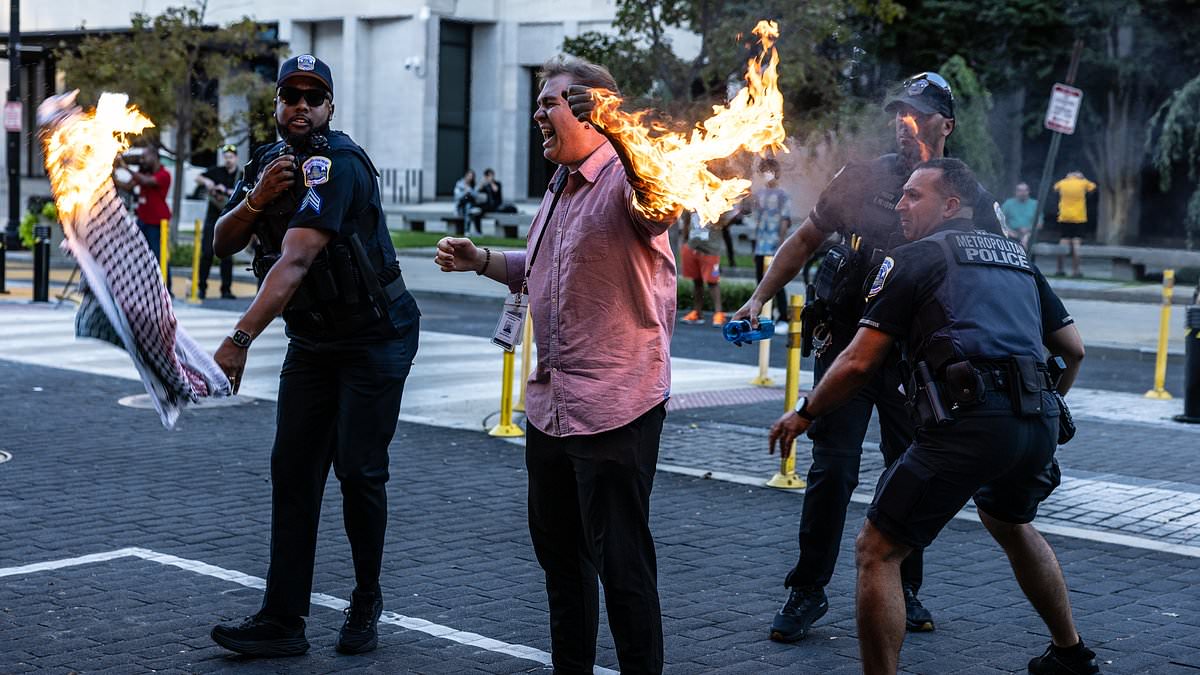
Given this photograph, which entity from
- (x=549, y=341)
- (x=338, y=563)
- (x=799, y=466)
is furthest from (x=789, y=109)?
(x=549, y=341)

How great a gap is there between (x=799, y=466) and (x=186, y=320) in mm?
9504

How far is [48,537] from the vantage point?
693 cm

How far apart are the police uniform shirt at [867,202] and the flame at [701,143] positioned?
3.07 feet

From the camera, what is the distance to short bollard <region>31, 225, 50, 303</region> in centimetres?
1825

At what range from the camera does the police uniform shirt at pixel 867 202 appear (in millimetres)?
5539

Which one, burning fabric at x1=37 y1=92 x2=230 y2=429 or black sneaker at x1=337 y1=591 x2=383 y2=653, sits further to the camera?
black sneaker at x1=337 y1=591 x2=383 y2=653

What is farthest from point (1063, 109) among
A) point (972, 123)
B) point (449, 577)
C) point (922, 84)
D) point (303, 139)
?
point (303, 139)

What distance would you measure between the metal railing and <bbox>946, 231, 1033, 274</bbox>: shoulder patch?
37453 mm

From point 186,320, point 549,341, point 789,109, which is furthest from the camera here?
point 789,109

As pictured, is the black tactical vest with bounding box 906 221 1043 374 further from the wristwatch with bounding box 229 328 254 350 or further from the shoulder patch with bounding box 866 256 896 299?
the wristwatch with bounding box 229 328 254 350

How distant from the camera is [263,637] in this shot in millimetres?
5195

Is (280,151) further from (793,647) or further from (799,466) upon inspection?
(799,466)

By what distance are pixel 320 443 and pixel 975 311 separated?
2304mm

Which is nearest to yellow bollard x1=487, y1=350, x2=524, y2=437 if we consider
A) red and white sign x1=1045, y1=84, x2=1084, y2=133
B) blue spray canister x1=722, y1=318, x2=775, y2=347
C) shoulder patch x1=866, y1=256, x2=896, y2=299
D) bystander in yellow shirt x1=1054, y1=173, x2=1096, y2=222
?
blue spray canister x1=722, y1=318, x2=775, y2=347
